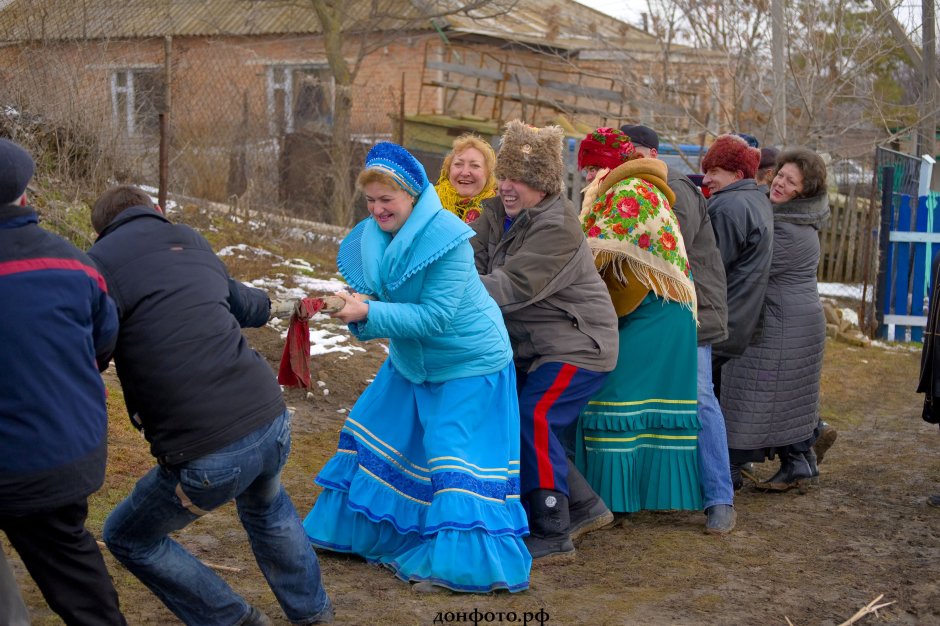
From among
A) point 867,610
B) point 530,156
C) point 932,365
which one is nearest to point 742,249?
point 932,365

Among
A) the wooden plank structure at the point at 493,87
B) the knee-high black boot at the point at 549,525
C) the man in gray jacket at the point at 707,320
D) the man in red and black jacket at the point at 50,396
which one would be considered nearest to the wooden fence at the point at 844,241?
the wooden plank structure at the point at 493,87

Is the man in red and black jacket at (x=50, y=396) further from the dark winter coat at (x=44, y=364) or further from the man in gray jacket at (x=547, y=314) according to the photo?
the man in gray jacket at (x=547, y=314)

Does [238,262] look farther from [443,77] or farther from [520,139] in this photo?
[443,77]

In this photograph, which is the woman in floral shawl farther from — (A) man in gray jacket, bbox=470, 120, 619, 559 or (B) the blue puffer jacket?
(B) the blue puffer jacket

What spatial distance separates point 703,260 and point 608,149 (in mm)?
738

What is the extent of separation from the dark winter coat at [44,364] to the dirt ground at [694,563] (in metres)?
1.07

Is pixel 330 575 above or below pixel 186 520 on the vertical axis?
below

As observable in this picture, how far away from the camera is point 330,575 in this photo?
4266mm

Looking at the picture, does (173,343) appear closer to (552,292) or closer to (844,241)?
(552,292)

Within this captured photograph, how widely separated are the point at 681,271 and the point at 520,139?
1047 millimetres

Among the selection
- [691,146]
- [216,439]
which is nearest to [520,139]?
[216,439]

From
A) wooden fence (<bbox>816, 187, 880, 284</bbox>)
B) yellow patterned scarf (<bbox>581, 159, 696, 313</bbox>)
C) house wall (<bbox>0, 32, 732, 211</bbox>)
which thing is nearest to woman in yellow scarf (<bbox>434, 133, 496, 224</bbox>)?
yellow patterned scarf (<bbox>581, 159, 696, 313</bbox>)

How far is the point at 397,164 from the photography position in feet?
13.0

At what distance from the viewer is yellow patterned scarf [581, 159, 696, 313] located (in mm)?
Answer: 4867
